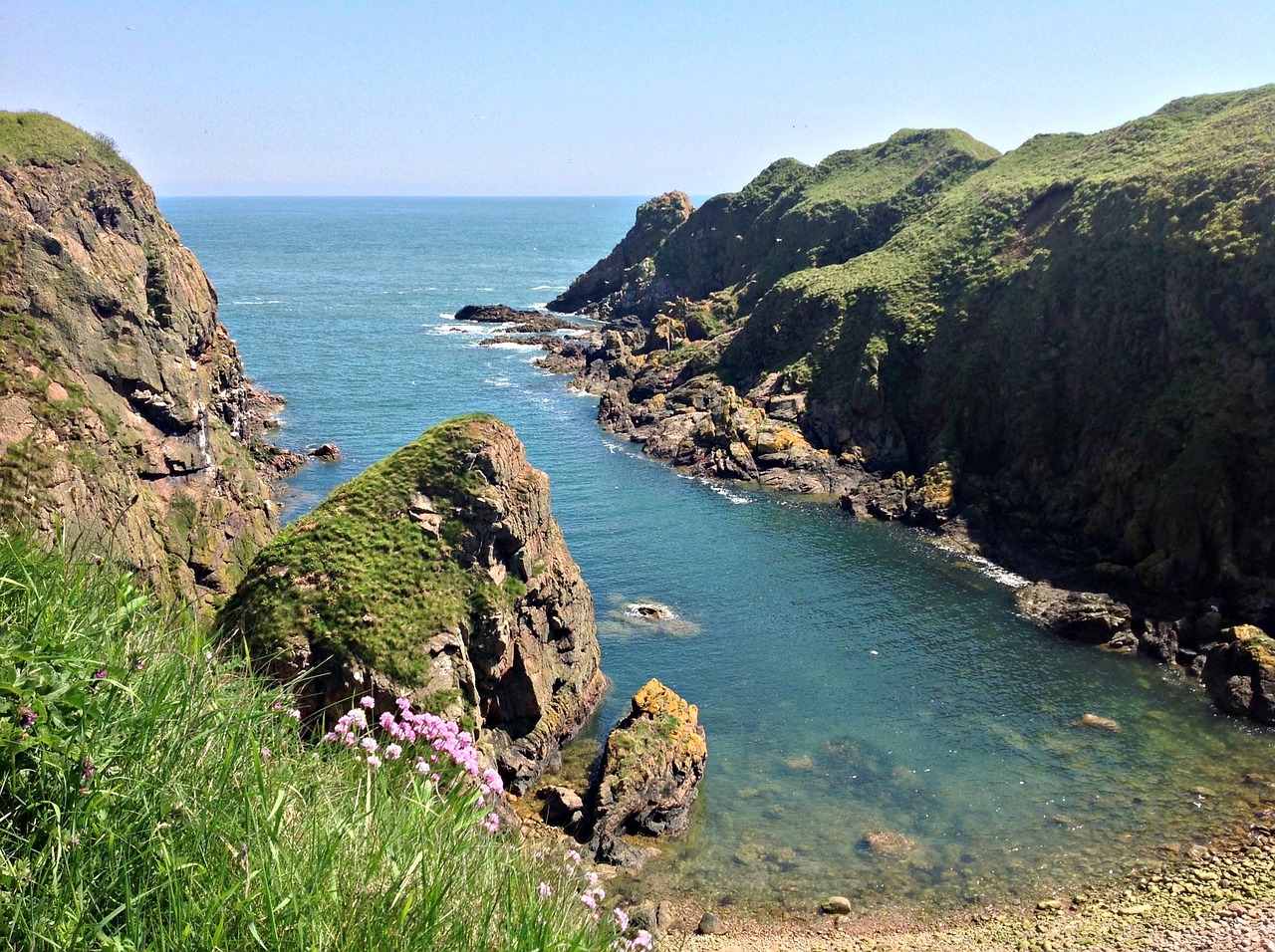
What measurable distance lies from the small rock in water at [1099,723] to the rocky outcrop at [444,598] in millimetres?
22630

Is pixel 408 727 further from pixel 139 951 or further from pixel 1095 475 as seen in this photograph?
pixel 1095 475

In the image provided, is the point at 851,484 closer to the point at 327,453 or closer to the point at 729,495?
the point at 729,495

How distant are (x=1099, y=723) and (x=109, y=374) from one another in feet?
163

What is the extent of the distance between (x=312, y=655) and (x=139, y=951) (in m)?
26.9

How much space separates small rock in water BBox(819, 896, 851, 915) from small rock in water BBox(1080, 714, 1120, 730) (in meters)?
17.8

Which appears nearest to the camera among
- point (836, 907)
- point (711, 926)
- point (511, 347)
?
point (711, 926)

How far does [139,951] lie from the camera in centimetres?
762

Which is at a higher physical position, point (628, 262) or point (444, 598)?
point (628, 262)

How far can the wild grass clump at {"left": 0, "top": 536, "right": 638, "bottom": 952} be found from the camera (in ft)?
26.0

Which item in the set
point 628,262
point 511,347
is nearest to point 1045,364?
point 511,347

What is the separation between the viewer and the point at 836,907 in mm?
32250

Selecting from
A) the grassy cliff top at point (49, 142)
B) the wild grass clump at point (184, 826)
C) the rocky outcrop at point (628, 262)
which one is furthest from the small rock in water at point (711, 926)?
the rocky outcrop at point (628, 262)

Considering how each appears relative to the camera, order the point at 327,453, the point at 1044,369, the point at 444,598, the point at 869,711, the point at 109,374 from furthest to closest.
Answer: the point at 327,453 < the point at 1044,369 < the point at 109,374 < the point at 869,711 < the point at 444,598

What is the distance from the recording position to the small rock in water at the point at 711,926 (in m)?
30.9
